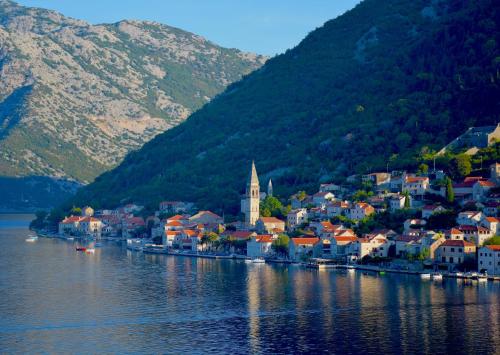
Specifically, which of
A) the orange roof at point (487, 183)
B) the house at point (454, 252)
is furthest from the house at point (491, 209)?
the house at point (454, 252)

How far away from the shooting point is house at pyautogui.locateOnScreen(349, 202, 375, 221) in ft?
418

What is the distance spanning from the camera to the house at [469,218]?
364ft

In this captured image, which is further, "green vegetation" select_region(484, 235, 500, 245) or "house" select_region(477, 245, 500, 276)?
"green vegetation" select_region(484, 235, 500, 245)

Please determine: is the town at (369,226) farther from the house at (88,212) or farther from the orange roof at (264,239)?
the house at (88,212)

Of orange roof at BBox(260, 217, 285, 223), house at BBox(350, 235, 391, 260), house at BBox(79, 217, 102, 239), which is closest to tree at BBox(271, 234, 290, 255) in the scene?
orange roof at BBox(260, 217, 285, 223)

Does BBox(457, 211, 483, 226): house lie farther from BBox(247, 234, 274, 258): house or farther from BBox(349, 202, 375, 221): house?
BBox(247, 234, 274, 258): house

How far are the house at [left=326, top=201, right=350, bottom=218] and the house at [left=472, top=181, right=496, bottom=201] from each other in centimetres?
1761

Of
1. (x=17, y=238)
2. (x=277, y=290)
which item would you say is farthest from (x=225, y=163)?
(x=277, y=290)

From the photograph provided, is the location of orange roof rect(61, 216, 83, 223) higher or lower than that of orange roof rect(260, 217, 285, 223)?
higher

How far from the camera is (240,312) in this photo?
7906 cm

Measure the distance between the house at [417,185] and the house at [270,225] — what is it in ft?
57.1

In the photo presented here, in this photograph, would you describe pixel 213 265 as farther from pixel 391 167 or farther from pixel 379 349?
pixel 379 349

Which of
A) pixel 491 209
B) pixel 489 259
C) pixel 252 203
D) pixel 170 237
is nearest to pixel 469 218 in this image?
pixel 491 209

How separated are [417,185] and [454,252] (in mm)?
27527
